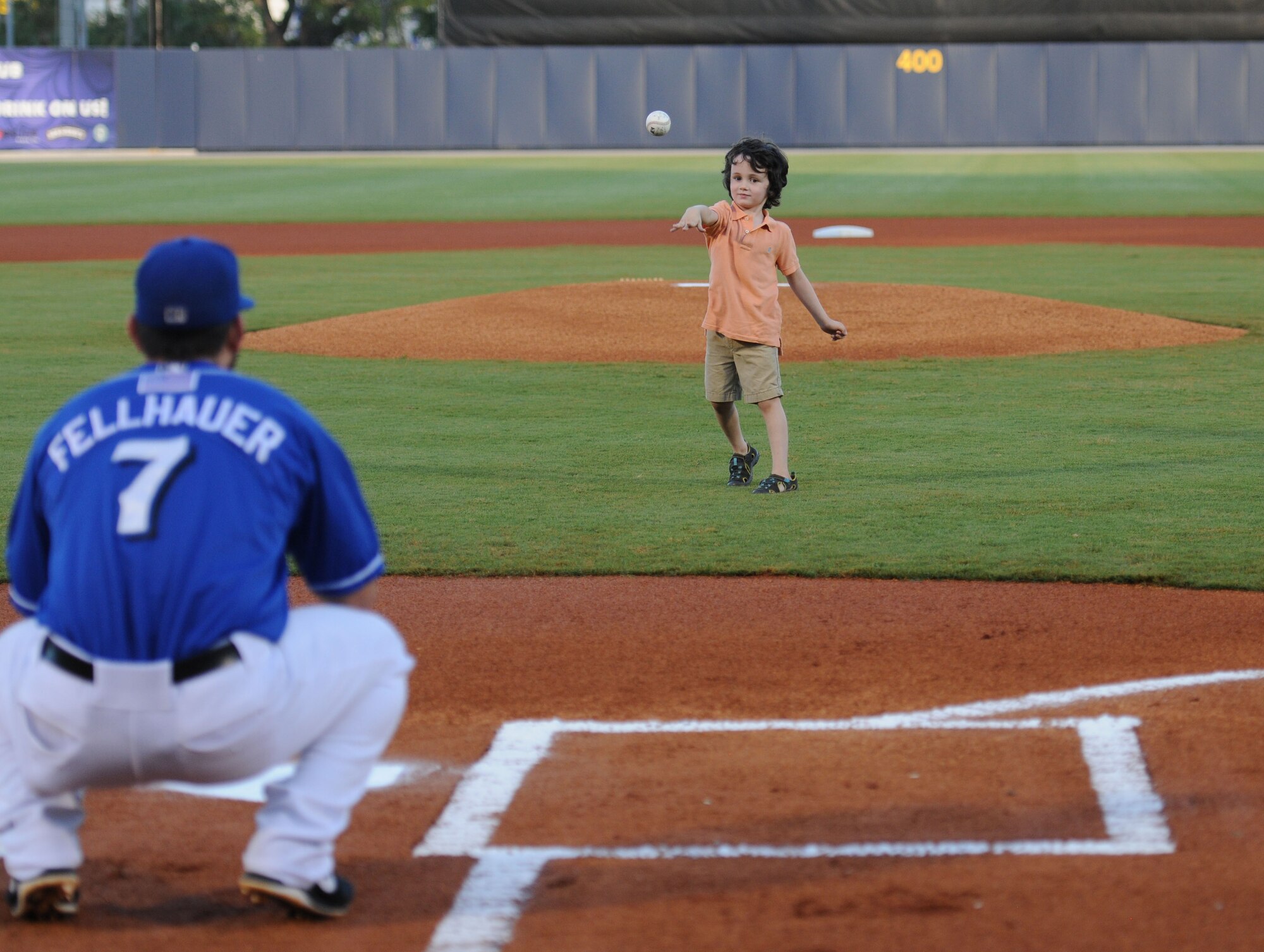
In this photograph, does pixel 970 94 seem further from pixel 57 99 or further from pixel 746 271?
pixel 746 271

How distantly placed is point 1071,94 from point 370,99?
65.1 feet

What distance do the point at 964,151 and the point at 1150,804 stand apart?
44.1 metres

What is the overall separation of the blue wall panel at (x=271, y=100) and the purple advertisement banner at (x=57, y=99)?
166 inches

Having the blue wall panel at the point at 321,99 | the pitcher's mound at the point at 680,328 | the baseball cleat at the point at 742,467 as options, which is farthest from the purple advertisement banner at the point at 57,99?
the baseball cleat at the point at 742,467

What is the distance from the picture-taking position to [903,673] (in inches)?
181

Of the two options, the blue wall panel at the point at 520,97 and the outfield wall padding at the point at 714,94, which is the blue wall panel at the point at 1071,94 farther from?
the blue wall panel at the point at 520,97

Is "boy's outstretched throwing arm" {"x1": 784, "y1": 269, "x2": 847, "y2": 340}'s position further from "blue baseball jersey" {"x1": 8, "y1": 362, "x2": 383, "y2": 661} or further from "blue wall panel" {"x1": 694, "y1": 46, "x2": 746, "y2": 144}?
"blue wall panel" {"x1": 694, "y1": 46, "x2": 746, "y2": 144}

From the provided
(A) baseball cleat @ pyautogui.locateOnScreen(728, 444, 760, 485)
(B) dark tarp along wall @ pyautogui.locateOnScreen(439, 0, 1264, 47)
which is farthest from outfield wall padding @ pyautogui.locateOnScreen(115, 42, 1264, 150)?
(A) baseball cleat @ pyautogui.locateOnScreen(728, 444, 760, 485)

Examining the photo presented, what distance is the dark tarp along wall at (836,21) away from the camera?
144 feet

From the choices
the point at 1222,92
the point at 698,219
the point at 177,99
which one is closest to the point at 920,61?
the point at 1222,92

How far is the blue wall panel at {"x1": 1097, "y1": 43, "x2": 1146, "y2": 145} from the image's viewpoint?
43.6 m

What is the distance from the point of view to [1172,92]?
43.8 metres

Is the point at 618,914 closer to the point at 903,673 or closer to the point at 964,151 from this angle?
the point at 903,673

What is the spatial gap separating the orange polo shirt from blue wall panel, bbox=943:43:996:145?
39512mm
